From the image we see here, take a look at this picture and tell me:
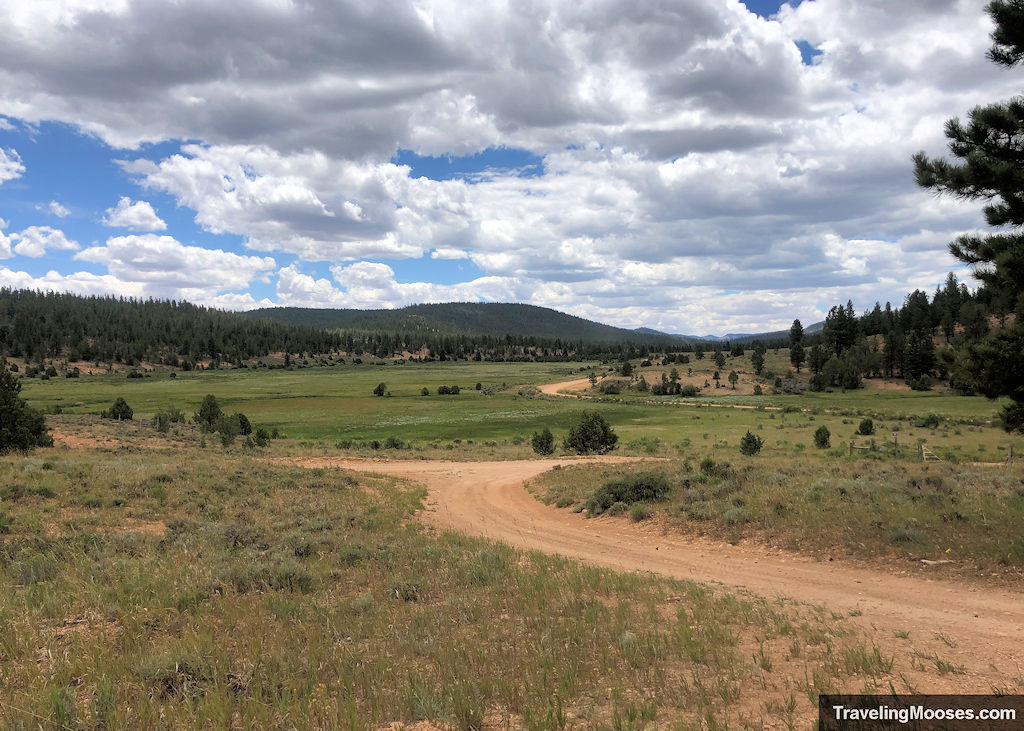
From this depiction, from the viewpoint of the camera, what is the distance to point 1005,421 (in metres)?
12.3

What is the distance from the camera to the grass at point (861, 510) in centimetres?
1225

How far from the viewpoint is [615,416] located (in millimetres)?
78625

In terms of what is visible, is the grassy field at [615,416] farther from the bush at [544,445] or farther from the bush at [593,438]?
the bush at [544,445]

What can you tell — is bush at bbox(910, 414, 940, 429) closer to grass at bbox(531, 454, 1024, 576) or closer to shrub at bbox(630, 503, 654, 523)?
grass at bbox(531, 454, 1024, 576)

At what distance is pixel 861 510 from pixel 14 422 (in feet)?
120

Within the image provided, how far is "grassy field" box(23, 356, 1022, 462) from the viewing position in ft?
156

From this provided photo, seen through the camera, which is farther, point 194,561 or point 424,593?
point 194,561

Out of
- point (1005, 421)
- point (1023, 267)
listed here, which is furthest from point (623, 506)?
point (1023, 267)

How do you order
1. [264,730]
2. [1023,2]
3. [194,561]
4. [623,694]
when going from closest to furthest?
1. [264,730]
2. [623,694]
3. [194,561]
4. [1023,2]

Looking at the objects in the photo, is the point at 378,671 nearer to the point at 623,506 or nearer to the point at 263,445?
Result: the point at 623,506

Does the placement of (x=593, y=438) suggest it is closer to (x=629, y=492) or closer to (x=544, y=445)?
(x=544, y=445)

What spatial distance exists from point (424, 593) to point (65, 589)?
5.53m

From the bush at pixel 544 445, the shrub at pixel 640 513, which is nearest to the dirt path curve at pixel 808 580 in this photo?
the shrub at pixel 640 513

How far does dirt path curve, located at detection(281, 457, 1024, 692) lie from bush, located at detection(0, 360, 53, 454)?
21.1 metres
